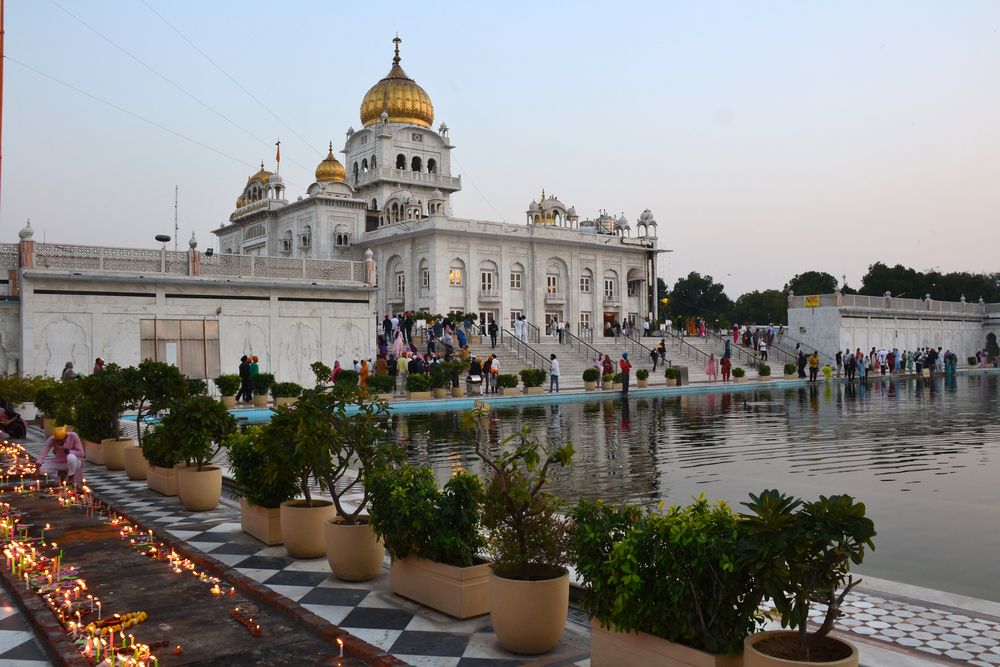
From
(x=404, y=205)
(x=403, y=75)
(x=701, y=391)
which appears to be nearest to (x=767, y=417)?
(x=701, y=391)

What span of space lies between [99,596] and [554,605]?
151 inches

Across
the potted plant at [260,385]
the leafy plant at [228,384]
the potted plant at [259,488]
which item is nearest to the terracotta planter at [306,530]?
the potted plant at [259,488]

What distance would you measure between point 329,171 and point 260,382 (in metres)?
36.5

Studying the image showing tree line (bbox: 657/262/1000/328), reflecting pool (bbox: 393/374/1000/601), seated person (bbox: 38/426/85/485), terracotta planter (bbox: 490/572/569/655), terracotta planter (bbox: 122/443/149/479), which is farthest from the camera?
tree line (bbox: 657/262/1000/328)

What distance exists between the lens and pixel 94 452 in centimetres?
1487

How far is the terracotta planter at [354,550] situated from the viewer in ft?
22.4

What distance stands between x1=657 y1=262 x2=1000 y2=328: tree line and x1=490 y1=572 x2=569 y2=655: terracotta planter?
80900 millimetres

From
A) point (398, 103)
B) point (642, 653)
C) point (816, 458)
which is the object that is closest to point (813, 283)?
point (398, 103)

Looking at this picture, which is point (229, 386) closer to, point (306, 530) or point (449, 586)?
point (306, 530)

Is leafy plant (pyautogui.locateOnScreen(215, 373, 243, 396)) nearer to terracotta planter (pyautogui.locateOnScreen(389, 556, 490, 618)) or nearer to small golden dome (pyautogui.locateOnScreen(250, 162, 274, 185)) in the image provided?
terracotta planter (pyautogui.locateOnScreen(389, 556, 490, 618))

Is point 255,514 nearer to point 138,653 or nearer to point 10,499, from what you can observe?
point 138,653

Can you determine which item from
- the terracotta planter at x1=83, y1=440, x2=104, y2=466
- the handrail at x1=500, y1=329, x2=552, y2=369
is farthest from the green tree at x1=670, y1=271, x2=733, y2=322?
the terracotta planter at x1=83, y1=440, x2=104, y2=466

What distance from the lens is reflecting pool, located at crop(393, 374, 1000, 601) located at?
26.5 feet

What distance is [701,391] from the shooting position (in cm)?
3269
